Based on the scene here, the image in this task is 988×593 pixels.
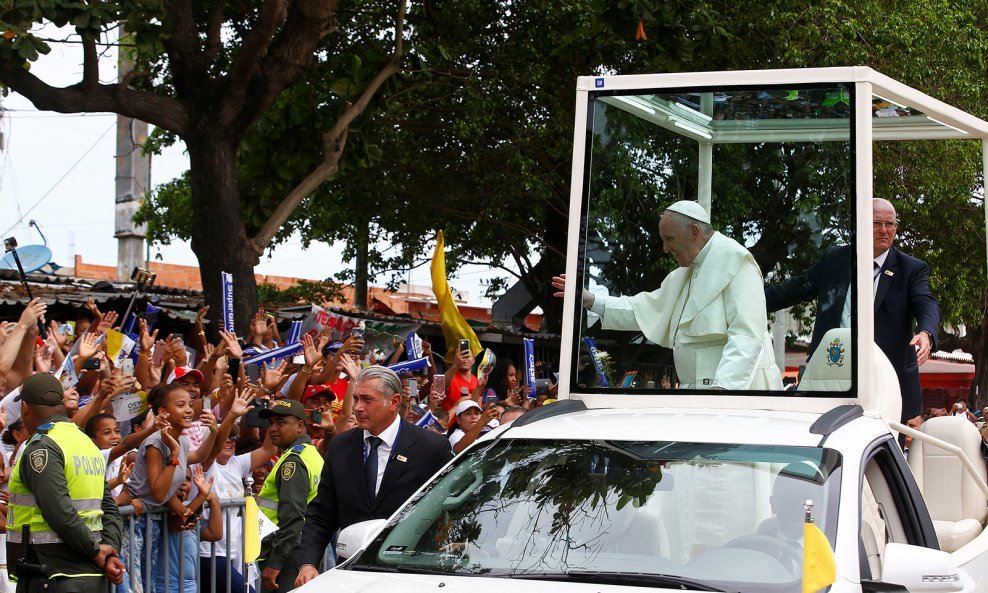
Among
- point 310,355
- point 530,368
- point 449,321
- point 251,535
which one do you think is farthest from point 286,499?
point 449,321

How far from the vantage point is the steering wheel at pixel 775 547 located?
13.1 ft

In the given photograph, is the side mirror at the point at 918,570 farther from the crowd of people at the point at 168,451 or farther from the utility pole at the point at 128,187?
the utility pole at the point at 128,187

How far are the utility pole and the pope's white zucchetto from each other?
16.8 meters

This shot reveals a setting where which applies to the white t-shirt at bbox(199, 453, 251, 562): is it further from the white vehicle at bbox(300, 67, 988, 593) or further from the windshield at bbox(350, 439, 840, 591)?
the windshield at bbox(350, 439, 840, 591)

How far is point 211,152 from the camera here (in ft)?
46.6

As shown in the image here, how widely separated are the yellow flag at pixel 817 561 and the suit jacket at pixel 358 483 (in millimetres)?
2686

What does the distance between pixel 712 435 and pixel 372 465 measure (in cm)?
208

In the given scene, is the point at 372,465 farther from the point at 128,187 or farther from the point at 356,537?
the point at 128,187

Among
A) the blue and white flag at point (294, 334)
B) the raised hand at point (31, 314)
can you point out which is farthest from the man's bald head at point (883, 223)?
the blue and white flag at point (294, 334)

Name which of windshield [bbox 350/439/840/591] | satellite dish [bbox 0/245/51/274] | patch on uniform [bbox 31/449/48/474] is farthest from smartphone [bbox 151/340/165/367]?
satellite dish [bbox 0/245/51/274]

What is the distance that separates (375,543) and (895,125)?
4044 millimetres

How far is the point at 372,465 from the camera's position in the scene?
6.05 metres

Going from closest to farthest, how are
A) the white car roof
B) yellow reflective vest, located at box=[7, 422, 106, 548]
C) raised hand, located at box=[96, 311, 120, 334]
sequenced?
the white car roof < yellow reflective vest, located at box=[7, 422, 106, 548] < raised hand, located at box=[96, 311, 120, 334]

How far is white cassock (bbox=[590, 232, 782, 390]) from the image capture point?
5863 millimetres
